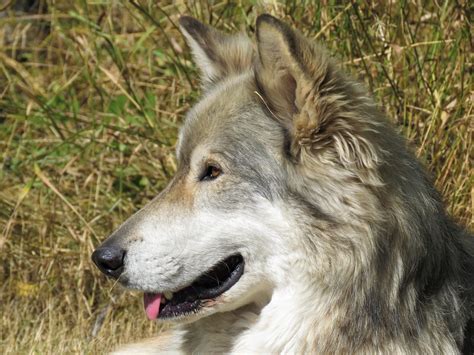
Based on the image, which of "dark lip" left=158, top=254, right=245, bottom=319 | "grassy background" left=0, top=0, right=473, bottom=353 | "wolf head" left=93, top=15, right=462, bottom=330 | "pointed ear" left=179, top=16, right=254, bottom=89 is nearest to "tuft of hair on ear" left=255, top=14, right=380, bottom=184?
"wolf head" left=93, top=15, right=462, bottom=330

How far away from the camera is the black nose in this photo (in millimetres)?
3545

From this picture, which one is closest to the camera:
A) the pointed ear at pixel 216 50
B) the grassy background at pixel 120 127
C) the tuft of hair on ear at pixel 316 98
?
the tuft of hair on ear at pixel 316 98

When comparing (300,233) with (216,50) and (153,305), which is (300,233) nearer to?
(153,305)

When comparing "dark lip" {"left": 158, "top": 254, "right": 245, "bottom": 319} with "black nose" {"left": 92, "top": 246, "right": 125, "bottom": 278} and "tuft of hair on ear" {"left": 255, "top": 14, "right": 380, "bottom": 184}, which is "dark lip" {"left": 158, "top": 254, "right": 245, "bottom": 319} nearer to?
"black nose" {"left": 92, "top": 246, "right": 125, "bottom": 278}

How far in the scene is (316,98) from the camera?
3.32 m

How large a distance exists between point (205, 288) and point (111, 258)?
399 mm

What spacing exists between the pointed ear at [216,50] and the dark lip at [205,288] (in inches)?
40.9

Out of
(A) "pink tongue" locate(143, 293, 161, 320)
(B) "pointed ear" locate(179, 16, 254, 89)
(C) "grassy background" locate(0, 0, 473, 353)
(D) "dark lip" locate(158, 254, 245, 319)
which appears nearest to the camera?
(D) "dark lip" locate(158, 254, 245, 319)

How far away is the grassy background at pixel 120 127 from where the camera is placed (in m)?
5.15

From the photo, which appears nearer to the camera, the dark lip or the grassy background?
the dark lip

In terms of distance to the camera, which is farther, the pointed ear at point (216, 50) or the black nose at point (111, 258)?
the pointed ear at point (216, 50)

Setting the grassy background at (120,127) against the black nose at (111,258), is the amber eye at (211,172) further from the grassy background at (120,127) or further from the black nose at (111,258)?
the grassy background at (120,127)

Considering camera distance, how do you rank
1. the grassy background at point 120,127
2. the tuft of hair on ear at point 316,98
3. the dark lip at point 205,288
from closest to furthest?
the tuft of hair on ear at point 316,98
the dark lip at point 205,288
the grassy background at point 120,127

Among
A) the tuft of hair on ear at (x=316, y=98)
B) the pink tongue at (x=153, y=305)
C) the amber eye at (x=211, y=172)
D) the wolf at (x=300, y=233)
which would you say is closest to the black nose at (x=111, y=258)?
the wolf at (x=300, y=233)
